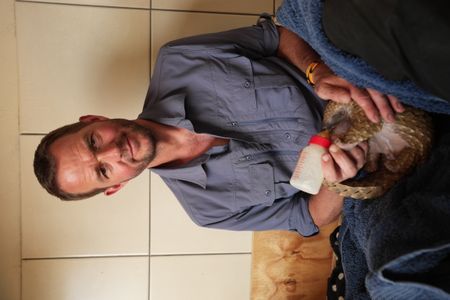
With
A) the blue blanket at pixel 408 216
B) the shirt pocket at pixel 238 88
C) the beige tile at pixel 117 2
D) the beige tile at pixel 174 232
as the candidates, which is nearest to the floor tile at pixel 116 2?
the beige tile at pixel 117 2

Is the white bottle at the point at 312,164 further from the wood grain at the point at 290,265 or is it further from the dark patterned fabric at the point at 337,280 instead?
the wood grain at the point at 290,265

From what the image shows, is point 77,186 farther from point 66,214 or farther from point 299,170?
point 299,170

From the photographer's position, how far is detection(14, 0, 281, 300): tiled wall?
124 centimetres

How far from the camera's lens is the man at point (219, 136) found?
1038 mm

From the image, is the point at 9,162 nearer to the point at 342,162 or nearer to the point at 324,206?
the point at 324,206

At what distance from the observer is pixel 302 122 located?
1031mm

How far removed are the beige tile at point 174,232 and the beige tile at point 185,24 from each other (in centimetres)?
47

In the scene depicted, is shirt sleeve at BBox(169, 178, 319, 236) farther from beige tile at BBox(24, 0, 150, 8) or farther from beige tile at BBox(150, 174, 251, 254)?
beige tile at BBox(24, 0, 150, 8)

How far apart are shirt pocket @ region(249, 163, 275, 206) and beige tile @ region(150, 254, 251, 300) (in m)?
0.41

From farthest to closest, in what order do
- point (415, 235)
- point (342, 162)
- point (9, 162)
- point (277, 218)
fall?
point (9, 162) < point (277, 218) < point (342, 162) < point (415, 235)

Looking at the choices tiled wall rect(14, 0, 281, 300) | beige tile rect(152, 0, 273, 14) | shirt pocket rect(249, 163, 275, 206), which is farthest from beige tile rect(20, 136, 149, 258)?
beige tile rect(152, 0, 273, 14)

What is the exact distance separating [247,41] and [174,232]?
2.28 ft

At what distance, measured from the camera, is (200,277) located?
140 centimetres

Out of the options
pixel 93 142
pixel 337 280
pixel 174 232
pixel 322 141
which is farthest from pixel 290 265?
pixel 322 141
